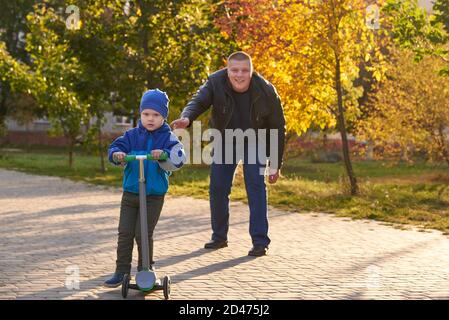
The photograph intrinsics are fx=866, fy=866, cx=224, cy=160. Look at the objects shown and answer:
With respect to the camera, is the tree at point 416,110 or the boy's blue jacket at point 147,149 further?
the tree at point 416,110

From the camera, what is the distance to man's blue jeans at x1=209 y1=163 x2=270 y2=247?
8891 millimetres

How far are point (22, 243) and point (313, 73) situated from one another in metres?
8.11

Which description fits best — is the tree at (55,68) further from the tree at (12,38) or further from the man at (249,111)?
the tree at (12,38)

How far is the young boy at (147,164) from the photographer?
21.3 feet

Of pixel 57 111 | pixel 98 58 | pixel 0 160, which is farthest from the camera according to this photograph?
pixel 0 160

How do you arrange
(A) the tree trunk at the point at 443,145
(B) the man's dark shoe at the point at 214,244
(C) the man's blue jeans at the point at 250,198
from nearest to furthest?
(C) the man's blue jeans at the point at 250,198 < (B) the man's dark shoe at the point at 214,244 < (A) the tree trunk at the point at 443,145

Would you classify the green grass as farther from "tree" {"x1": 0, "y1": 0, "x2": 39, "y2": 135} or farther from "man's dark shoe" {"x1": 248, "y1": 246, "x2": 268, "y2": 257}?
"tree" {"x1": 0, "y1": 0, "x2": 39, "y2": 135}

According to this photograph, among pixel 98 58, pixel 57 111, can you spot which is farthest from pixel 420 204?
pixel 57 111

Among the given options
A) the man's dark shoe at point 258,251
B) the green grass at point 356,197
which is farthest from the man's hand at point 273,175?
the green grass at point 356,197

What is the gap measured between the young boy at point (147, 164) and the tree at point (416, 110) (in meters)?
14.5

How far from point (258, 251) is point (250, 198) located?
0.57m

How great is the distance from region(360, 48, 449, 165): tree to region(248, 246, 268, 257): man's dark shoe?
12289mm
